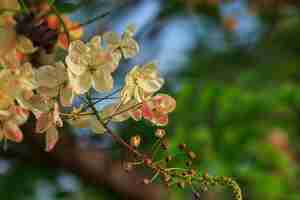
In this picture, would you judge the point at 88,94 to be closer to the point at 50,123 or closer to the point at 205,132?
the point at 50,123

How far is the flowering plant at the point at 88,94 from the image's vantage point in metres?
0.79

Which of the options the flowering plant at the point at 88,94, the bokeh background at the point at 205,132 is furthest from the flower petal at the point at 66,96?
the bokeh background at the point at 205,132

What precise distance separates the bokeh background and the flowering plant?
56 centimetres

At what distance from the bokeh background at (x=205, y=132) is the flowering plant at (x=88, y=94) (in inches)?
22.1

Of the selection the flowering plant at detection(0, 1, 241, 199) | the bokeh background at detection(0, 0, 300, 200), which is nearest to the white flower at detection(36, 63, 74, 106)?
the flowering plant at detection(0, 1, 241, 199)

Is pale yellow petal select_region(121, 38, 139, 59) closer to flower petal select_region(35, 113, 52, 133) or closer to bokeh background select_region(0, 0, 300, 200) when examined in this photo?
flower petal select_region(35, 113, 52, 133)

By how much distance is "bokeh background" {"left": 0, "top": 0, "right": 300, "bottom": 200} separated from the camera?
165 centimetres

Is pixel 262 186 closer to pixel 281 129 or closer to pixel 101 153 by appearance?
pixel 281 129

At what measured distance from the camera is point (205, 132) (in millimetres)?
1680

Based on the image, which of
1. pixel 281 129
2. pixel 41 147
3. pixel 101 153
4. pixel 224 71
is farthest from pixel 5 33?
pixel 224 71

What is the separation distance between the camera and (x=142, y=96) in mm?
823

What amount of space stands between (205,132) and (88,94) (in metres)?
→ 0.90

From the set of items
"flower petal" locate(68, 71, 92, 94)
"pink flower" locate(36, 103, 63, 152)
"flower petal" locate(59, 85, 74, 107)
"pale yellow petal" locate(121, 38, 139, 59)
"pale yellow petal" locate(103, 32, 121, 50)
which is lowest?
"pink flower" locate(36, 103, 63, 152)

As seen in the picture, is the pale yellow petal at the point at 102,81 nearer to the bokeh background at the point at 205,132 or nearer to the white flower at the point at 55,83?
the white flower at the point at 55,83
